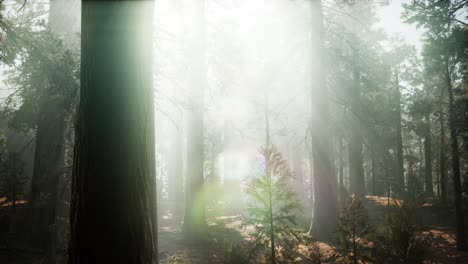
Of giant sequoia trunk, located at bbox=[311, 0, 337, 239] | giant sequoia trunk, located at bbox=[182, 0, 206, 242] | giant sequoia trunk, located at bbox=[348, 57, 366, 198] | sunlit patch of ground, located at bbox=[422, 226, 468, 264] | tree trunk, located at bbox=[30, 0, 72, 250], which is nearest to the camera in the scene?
sunlit patch of ground, located at bbox=[422, 226, 468, 264]

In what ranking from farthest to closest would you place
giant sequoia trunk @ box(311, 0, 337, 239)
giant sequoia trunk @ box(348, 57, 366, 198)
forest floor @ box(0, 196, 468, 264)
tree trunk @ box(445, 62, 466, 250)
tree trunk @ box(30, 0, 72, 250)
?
giant sequoia trunk @ box(348, 57, 366, 198) < tree trunk @ box(445, 62, 466, 250) < giant sequoia trunk @ box(311, 0, 337, 239) < tree trunk @ box(30, 0, 72, 250) < forest floor @ box(0, 196, 468, 264)

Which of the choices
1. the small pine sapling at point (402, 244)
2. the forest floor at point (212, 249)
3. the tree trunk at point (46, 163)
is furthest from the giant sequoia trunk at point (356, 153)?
the tree trunk at point (46, 163)

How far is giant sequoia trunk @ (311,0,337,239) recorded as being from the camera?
11555 mm

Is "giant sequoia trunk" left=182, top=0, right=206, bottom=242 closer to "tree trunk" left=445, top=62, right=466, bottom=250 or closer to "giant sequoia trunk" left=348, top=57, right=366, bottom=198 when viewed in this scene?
"tree trunk" left=445, top=62, right=466, bottom=250

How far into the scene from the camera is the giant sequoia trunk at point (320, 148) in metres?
11.6

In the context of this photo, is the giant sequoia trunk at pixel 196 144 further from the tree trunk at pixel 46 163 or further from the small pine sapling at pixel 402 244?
the small pine sapling at pixel 402 244

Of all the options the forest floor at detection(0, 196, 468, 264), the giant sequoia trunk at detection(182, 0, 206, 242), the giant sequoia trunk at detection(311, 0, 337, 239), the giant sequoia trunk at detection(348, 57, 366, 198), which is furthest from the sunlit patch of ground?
the giant sequoia trunk at detection(182, 0, 206, 242)

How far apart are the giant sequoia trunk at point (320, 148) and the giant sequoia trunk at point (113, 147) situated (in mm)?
10087

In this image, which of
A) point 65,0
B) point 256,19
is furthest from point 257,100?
point 65,0

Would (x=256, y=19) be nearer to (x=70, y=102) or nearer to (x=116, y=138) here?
(x=70, y=102)

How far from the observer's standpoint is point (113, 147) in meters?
2.35

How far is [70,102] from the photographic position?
882 centimetres

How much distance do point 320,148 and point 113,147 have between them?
10658mm

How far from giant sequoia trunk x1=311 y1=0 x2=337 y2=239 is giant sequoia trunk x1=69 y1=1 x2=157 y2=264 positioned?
33.1ft
